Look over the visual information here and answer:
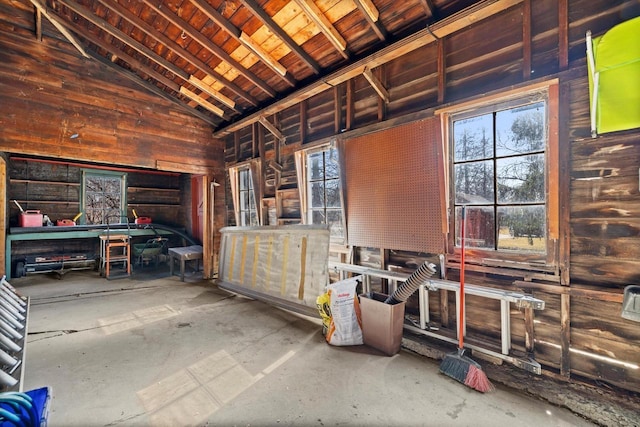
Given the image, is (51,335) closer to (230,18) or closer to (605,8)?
(230,18)

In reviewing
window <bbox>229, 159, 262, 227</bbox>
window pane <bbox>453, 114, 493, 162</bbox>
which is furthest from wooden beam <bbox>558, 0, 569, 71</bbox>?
window <bbox>229, 159, 262, 227</bbox>

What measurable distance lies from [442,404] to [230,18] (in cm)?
415

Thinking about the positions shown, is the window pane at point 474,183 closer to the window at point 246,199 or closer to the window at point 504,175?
the window at point 504,175

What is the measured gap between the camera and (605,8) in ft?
6.26

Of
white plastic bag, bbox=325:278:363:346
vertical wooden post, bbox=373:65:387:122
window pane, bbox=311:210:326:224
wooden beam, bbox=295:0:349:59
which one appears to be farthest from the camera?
window pane, bbox=311:210:326:224

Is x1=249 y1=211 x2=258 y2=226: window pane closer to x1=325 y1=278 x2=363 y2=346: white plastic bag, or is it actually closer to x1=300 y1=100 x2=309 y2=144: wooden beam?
x1=300 y1=100 x2=309 y2=144: wooden beam

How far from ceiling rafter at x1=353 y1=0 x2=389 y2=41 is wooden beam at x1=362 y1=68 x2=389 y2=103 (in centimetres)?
34

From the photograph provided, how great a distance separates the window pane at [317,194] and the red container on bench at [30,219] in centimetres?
626

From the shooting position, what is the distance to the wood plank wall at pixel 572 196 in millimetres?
1884

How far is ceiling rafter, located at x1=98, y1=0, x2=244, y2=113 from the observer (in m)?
3.21

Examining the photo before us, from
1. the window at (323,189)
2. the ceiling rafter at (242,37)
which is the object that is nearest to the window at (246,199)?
the window at (323,189)

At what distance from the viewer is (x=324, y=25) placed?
2744 millimetres

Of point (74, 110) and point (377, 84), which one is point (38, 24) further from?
point (377, 84)

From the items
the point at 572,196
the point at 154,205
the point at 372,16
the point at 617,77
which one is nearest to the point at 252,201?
the point at 372,16
